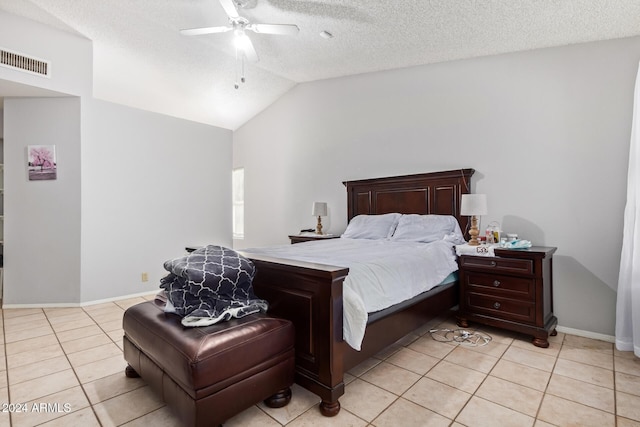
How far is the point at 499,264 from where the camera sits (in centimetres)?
283

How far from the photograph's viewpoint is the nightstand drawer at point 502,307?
106 inches

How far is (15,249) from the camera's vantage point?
376 centimetres

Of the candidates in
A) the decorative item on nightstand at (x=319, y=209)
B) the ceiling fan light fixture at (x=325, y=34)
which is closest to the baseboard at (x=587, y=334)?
the decorative item on nightstand at (x=319, y=209)

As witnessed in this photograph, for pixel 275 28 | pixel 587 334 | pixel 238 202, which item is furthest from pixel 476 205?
pixel 238 202

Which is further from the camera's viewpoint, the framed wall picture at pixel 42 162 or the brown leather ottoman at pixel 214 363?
the framed wall picture at pixel 42 162

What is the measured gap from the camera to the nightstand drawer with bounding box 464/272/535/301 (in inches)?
106

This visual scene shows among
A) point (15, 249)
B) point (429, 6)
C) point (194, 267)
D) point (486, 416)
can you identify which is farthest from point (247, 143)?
point (486, 416)

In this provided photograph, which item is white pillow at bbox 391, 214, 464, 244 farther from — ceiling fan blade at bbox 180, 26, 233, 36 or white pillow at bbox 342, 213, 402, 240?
ceiling fan blade at bbox 180, 26, 233, 36

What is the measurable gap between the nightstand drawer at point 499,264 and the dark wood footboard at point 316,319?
1.74 metres

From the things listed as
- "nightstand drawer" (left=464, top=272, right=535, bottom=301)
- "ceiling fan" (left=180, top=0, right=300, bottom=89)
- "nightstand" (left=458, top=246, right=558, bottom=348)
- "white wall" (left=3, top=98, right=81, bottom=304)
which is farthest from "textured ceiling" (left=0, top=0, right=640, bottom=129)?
"nightstand drawer" (left=464, top=272, right=535, bottom=301)

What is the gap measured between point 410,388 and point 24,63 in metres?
4.77

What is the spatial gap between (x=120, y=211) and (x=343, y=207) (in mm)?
3023

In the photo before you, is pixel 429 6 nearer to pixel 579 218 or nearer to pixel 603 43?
pixel 603 43

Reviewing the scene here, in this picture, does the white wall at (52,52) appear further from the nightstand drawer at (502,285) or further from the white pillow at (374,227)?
the nightstand drawer at (502,285)
